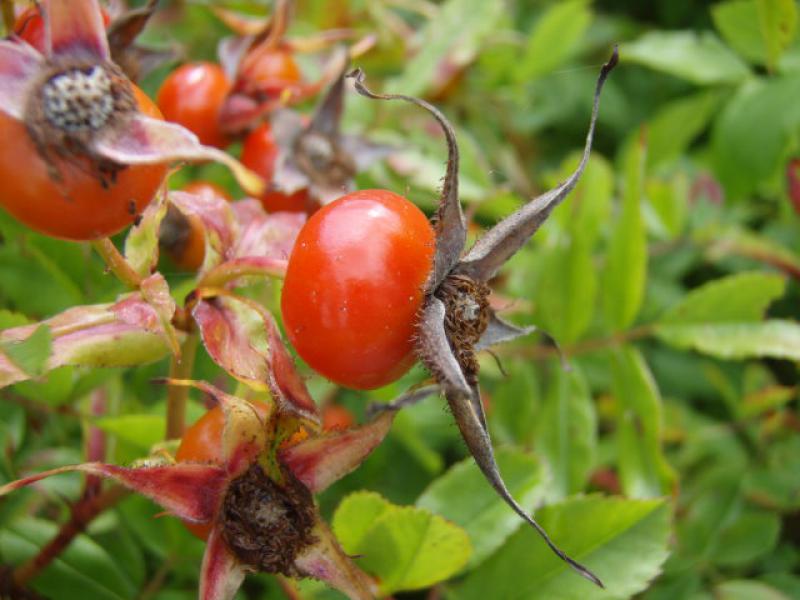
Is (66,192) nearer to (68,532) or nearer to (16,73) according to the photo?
(16,73)

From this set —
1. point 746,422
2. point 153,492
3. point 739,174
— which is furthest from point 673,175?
point 153,492

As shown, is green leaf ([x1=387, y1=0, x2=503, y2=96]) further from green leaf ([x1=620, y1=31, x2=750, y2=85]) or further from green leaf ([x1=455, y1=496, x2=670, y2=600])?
green leaf ([x1=455, y1=496, x2=670, y2=600])

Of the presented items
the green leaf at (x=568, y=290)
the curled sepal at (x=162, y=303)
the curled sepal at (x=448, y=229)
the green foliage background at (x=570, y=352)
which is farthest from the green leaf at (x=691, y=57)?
the curled sepal at (x=162, y=303)

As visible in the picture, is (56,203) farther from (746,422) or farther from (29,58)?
(746,422)

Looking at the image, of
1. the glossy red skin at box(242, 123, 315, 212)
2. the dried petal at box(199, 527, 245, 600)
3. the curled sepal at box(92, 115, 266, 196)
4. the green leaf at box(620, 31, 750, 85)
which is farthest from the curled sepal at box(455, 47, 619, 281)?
the green leaf at box(620, 31, 750, 85)

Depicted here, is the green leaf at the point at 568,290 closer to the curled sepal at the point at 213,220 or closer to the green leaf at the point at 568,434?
the green leaf at the point at 568,434
